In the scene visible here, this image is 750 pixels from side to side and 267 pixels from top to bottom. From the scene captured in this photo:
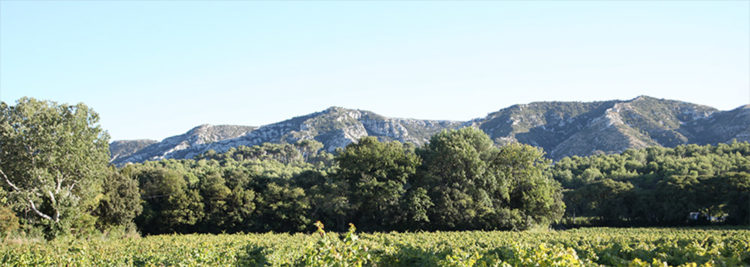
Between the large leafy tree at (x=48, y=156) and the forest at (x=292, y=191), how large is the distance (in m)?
0.09

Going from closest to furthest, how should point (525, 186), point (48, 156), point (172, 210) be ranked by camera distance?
point (48, 156) → point (525, 186) → point (172, 210)

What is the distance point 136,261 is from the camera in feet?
59.3

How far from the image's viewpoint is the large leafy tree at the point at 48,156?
34.5m

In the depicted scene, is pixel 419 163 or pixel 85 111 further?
pixel 419 163

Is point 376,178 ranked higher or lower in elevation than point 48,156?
lower

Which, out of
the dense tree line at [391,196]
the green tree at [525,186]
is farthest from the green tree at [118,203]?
the green tree at [525,186]

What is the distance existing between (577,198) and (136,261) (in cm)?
7119

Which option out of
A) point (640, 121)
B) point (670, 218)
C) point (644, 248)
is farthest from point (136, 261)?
point (640, 121)

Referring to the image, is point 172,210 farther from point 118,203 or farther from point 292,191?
point 292,191

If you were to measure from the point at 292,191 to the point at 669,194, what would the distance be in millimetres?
53577

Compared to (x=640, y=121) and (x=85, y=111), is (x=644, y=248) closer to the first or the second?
(x=85, y=111)

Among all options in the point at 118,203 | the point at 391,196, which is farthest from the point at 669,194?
the point at 118,203

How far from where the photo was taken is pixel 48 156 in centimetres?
3497

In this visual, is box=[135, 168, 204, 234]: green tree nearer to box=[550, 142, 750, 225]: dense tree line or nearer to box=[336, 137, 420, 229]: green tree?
box=[336, 137, 420, 229]: green tree
